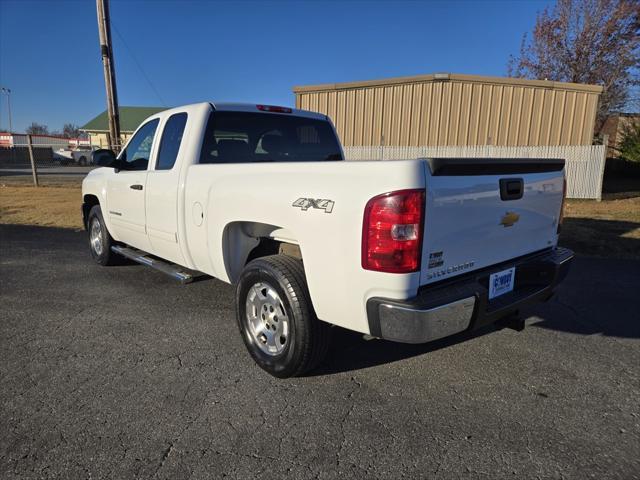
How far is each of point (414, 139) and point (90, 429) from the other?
16.0 m

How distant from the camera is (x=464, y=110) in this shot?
16.1 meters

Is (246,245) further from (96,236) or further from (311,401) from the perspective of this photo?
(96,236)

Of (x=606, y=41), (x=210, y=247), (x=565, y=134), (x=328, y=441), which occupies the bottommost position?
(x=328, y=441)

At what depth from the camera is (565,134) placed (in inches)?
618

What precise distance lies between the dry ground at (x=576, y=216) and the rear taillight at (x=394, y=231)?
598 cm

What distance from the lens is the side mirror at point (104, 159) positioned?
484cm

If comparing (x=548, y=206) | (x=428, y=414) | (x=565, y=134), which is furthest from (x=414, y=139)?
(x=428, y=414)

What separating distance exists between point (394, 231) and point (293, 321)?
0.97 m

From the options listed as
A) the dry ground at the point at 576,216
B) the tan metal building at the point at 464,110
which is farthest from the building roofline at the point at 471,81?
the dry ground at the point at 576,216

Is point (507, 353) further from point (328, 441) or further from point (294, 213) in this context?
point (294, 213)

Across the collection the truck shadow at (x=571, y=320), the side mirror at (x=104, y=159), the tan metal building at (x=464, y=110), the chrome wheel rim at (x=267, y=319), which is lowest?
the truck shadow at (x=571, y=320)

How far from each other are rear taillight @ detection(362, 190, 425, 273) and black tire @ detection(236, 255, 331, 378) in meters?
0.66

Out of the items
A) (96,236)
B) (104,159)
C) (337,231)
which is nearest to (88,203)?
(96,236)

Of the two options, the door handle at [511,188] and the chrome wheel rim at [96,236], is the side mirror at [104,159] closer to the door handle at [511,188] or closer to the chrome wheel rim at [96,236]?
the chrome wheel rim at [96,236]
